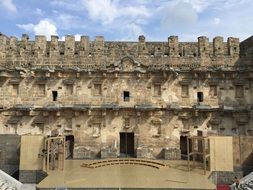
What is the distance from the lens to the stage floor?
12641mm

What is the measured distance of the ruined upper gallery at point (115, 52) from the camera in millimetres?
21484

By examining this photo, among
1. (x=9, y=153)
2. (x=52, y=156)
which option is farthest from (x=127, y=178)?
(x=9, y=153)

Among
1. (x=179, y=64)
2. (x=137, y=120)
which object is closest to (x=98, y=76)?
(x=137, y=120)

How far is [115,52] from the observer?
21672mm

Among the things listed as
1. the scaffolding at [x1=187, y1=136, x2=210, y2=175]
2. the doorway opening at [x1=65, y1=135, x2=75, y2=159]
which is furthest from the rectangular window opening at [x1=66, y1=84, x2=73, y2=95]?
the scaffolding at [x1=187, y1=136, x2=210, y2=175]

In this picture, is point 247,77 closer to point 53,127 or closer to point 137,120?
point 137,120

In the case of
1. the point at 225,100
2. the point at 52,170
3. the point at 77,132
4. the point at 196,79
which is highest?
the point at 196,79

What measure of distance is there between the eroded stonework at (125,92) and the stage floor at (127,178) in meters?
3.81

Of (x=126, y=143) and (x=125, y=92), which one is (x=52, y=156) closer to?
(x=126, y=143)

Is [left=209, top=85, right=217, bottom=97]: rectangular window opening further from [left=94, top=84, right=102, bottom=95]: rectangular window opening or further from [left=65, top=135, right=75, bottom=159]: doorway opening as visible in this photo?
[left=65, top=135, right=75, bottom=159]: doorway opening

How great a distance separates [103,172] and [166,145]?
259 inches

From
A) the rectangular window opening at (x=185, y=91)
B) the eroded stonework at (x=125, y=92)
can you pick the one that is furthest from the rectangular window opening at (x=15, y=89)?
the rectangular window opening at (x=185, y=91)

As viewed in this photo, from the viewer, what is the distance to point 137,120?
827 inches

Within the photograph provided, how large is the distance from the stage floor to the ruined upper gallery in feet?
24.3
